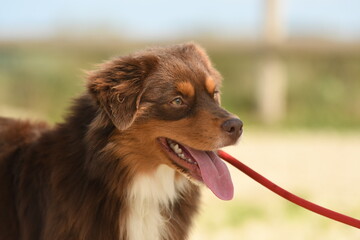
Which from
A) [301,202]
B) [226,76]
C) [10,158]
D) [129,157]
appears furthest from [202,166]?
[226,76]

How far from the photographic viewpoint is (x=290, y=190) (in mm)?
7375

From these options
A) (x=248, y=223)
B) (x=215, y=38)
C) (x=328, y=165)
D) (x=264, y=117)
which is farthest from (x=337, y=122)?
(x=248, y=223)

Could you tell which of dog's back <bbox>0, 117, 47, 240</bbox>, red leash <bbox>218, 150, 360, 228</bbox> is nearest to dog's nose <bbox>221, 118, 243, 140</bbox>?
red leash <bbox>218, 150, 360, 228</bbox>

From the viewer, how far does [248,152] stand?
31.0ft

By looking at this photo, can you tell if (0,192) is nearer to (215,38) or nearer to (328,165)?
(328,165)

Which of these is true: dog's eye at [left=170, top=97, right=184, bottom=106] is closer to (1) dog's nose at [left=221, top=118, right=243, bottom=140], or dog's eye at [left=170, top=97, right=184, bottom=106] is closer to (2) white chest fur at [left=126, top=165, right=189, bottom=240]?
(1) dog's nose at [left=221, top=118, right=243, bottom=140]

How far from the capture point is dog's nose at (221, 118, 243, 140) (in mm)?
3695

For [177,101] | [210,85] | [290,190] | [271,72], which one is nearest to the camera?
[177,101]

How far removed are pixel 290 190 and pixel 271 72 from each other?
17.3 ft

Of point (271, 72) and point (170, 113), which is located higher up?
point (170, 113)

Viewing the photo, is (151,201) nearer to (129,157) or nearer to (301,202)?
(129,157)

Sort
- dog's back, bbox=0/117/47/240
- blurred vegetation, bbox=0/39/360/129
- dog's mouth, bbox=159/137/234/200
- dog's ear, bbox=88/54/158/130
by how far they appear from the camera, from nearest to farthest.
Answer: dog's ear, bbox=88/54/158/130 < dog's mouth, bbox=159/137/234/200 < dog's back, bbox=0/117/47/240 < blurred vegetation, bbox=0/39/360/129

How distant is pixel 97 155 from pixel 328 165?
17.9 ft

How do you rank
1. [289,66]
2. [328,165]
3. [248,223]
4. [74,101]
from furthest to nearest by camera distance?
[289,66] → [328,165] → [248,223] → [74,101]
